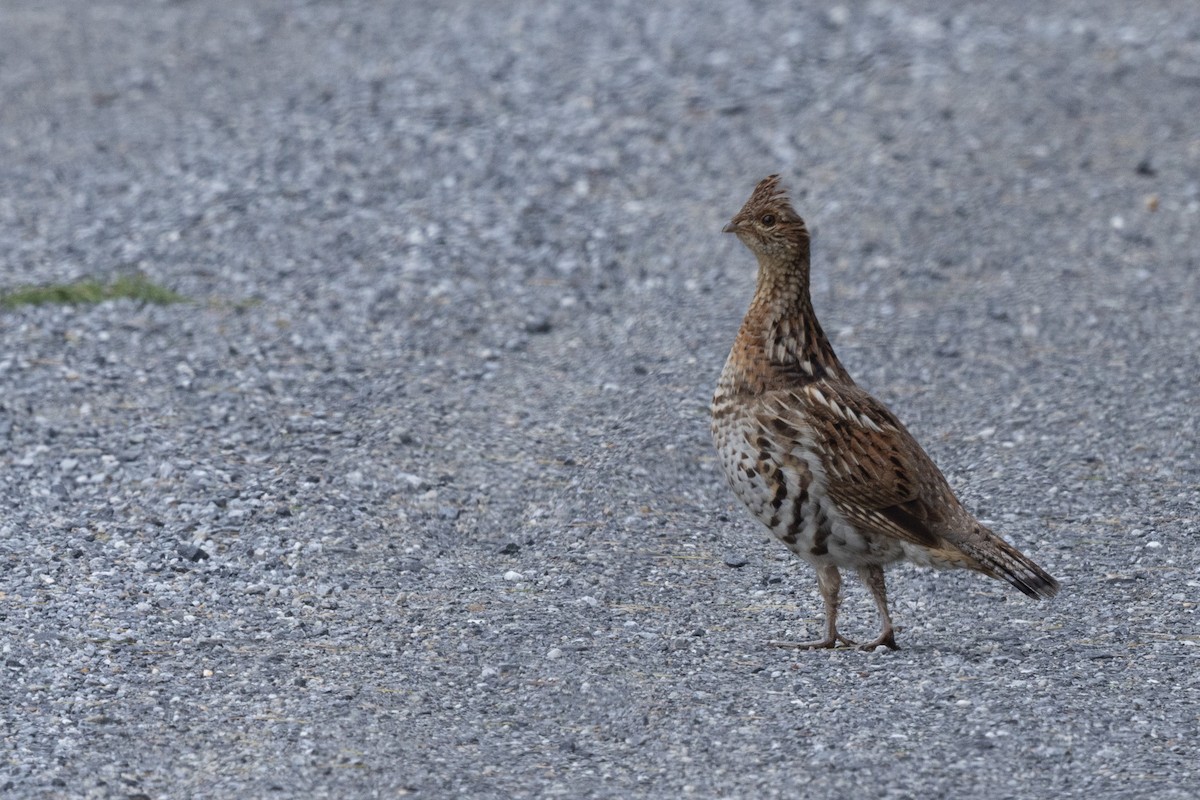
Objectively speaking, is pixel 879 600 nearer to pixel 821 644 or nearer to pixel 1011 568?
pixel 821 644

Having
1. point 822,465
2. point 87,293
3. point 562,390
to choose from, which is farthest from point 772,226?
point 87,293

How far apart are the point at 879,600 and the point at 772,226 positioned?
1.74m

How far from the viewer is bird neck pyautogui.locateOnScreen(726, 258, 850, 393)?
7.22 meters

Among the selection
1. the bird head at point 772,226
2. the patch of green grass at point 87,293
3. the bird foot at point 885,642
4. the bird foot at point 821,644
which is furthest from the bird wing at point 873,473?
the patch of green grass at point 87,293

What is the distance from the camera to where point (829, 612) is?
7.10 metres

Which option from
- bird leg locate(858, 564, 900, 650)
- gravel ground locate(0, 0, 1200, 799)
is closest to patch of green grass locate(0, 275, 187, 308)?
Result: gravel ground locate(0, 0, 1200, 799)

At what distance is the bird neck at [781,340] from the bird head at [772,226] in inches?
2.3

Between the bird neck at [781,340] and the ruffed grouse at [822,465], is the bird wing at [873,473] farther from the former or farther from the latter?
the bird neck at [781,340]

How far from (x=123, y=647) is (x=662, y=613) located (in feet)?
7.92

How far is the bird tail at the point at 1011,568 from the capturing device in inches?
268

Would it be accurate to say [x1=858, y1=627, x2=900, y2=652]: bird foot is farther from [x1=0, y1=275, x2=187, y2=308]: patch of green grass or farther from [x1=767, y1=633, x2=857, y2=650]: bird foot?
[x1=0, y1=275, x2=187, y2=308]: patch of green grass

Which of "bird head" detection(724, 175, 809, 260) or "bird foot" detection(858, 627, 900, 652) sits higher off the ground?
Result: "bird head" detection(724, 175, 809, 260)

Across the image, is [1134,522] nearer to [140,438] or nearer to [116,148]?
[140,438]

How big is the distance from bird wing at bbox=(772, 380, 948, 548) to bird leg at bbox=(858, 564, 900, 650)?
0.30m
